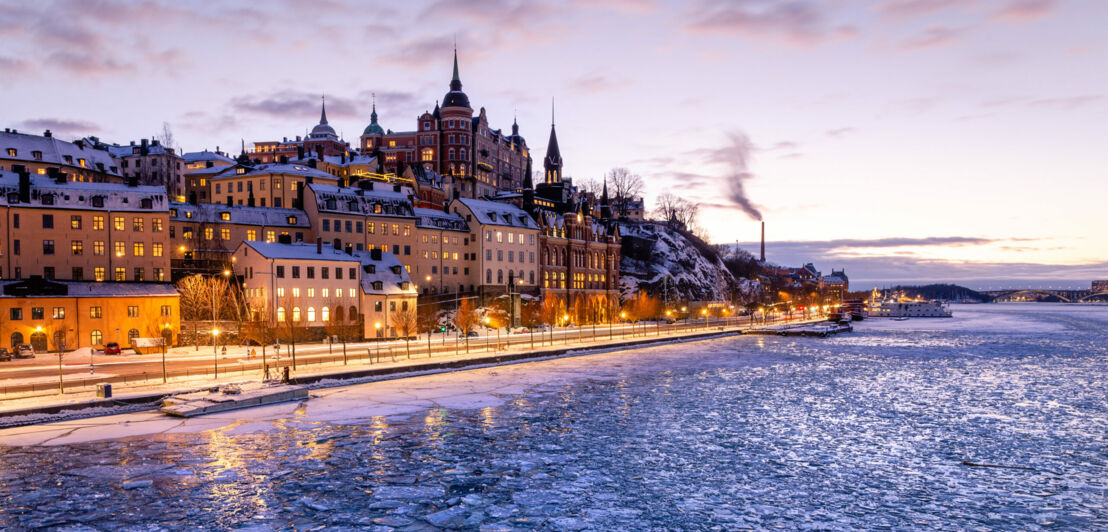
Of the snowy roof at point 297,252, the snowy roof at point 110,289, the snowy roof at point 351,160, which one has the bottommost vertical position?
the snowy roof at point 110,289

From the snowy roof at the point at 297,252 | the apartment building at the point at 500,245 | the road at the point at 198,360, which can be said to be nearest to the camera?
the road at the point at 198,360

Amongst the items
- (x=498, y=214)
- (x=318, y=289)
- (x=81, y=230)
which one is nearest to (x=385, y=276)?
(x=318, y=289)

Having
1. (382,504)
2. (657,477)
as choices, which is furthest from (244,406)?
(657,477)

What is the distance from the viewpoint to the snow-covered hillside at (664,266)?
5098 inches

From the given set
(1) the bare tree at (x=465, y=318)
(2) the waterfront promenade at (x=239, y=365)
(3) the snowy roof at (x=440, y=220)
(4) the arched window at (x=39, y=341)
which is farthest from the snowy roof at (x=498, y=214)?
(4) the arched window at (x=39, y=341)

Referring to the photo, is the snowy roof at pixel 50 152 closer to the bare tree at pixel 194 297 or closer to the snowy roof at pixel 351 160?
the snowy roof at pixel 351 160

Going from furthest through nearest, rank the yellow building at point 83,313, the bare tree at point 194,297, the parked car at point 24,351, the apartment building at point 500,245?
the apartment building at point 500,245
the bare tree at point 194,297
the yellow building at point 83,313
the parked car at point 24,351

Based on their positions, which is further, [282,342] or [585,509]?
[282,342]

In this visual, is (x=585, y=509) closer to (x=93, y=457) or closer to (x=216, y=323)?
(x=93, y=457)

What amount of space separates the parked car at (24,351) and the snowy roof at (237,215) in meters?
26.4

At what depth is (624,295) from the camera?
12338 centimetres

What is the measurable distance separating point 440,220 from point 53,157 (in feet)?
156

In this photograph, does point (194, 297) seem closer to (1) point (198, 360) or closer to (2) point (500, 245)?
(1) point (198, 360)

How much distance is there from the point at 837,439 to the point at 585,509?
14450 mm
